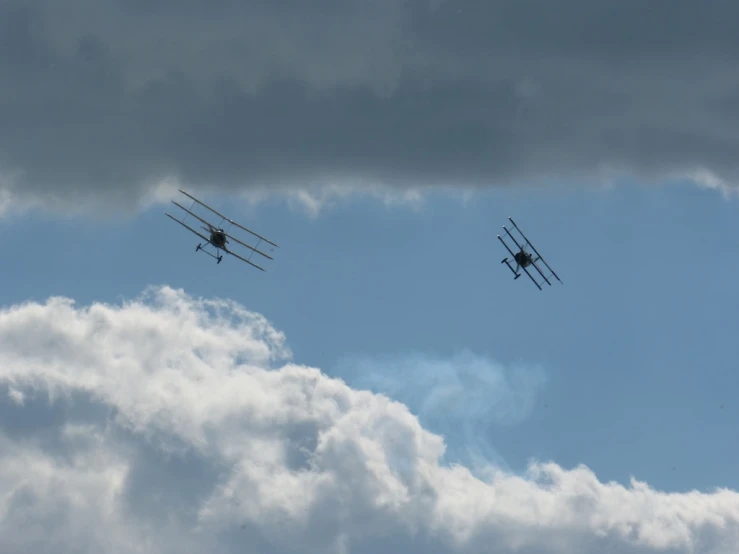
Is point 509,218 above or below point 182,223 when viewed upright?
above

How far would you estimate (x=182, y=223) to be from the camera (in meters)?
194

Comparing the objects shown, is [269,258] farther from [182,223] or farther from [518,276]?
[518,276]

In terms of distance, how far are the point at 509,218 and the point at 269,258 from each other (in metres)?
39.2

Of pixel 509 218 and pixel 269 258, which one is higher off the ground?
pixel 509 218

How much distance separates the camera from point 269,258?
7815 inches

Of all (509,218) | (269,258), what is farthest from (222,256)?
(509,218)

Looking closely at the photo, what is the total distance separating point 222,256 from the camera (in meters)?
197

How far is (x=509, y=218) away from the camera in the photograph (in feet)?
651

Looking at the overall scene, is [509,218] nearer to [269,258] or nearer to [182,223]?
[269,258]

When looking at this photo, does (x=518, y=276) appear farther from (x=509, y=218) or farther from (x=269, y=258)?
(x=269, y=258)

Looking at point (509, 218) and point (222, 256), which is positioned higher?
point (509, 218)

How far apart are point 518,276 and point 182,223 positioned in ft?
179

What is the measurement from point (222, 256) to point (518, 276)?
47830 mm

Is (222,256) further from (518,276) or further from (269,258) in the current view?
(518,276)
